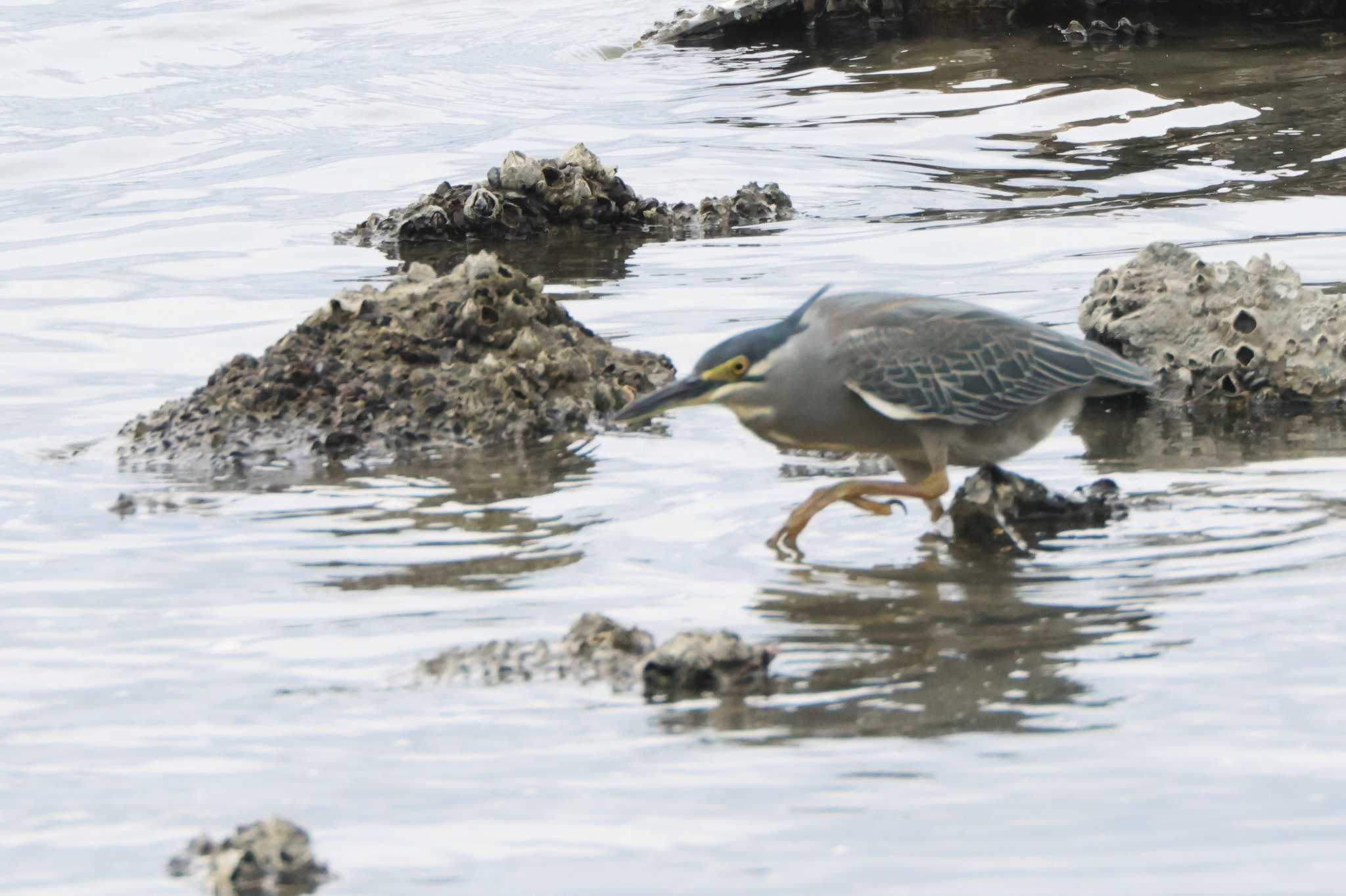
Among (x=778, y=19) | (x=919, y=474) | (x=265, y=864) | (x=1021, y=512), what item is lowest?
(x=265, y=864)

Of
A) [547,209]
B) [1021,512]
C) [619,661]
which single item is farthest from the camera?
[547,209]

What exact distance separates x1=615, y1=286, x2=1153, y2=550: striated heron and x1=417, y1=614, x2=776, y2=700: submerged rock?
96 cm

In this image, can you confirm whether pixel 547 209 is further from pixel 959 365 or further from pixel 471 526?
pixel 959 365

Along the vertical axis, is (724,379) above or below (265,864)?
above

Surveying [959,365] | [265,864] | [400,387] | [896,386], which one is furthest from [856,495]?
[265,864]

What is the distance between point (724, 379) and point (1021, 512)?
109cm

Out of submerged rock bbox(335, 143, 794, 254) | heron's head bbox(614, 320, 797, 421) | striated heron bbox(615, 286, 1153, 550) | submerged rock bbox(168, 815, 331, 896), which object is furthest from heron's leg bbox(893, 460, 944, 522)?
submerged rock bbox(335, 143, 794, 254)

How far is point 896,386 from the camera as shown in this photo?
5789mm

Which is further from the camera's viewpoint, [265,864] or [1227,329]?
[1227,329]

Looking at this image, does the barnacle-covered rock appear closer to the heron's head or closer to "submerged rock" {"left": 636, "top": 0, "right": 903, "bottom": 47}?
the heron's head

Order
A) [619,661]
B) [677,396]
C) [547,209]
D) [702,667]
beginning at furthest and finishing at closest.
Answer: [547,209] → [677,396] → [619,661] → [702,667]

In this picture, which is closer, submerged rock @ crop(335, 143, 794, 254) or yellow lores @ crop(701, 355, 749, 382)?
yellow lores @ crop(701, 355, 749, 382)

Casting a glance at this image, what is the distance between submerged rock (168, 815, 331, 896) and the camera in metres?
3.59

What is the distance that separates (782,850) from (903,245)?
663cm
